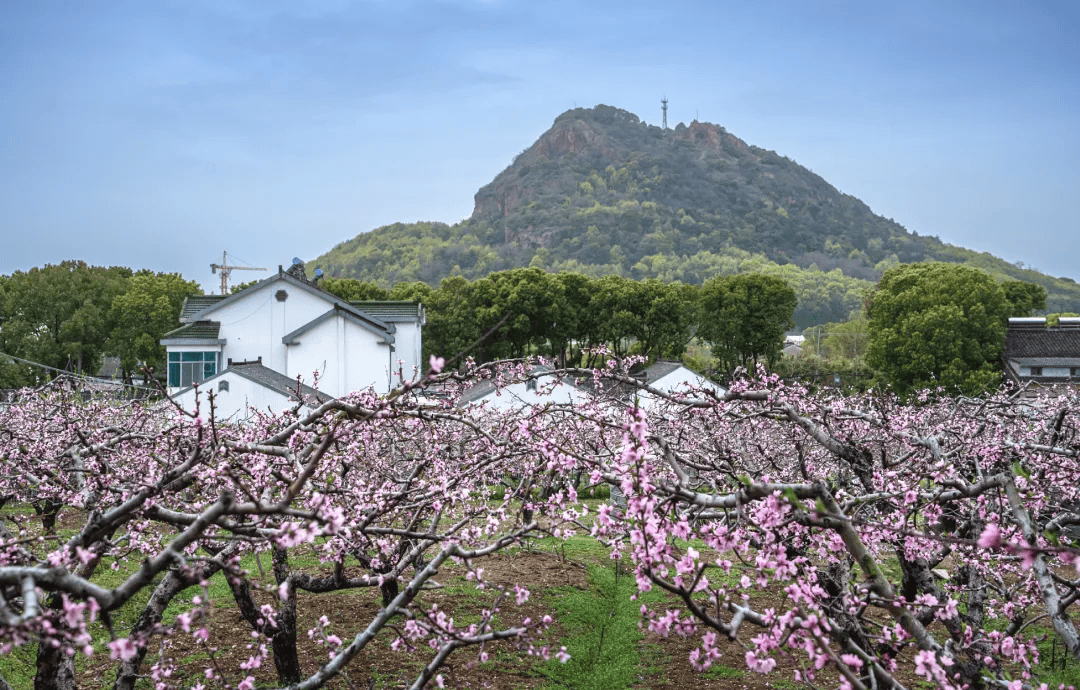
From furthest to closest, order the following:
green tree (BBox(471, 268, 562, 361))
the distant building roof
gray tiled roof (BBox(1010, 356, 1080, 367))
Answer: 1. the distant building roof
2. green tree (BBox(471, 268, 562, 361))
3. gray tiled roof (BBox(1010, 356, 1080, 367))

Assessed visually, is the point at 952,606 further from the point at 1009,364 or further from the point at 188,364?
the point at 1009,364

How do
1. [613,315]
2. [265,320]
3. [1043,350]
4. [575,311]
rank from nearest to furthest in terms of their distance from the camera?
1. [265,320]
2. [1043,350]
3. [613,315]
4. [575,311]

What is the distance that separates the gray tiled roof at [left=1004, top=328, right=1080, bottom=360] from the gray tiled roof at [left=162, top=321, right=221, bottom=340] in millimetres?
43440

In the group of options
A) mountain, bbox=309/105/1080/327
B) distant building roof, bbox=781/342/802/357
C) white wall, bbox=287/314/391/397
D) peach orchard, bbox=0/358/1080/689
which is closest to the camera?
peach orchard, bbox=0/358/1080/689

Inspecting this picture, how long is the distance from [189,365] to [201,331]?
1843mm

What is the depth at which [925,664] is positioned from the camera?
4.00 metres

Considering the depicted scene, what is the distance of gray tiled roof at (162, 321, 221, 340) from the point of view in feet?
128

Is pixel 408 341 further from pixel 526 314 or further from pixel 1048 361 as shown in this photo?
pixel 1048 361

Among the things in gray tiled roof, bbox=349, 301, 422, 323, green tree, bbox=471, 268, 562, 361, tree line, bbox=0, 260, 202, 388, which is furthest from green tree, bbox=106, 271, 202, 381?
green tree, bbox=471, 268, 562, 361

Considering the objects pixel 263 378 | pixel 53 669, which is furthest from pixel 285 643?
pixel 263 378

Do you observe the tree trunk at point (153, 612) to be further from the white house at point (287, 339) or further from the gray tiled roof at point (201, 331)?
the gray tiled roof at point (201, 331)

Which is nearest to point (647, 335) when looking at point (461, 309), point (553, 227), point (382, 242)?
point (461, 309)

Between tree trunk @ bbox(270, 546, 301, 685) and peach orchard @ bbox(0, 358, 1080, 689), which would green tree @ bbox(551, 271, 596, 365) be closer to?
peach orchard @ bbox(0, 358, 1080, 689)

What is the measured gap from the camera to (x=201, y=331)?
3944 centimetres
